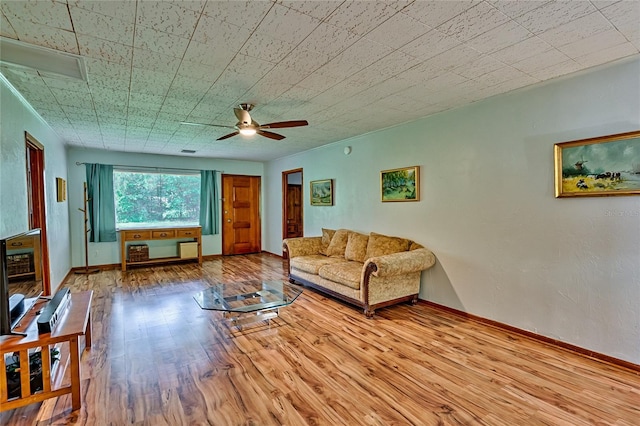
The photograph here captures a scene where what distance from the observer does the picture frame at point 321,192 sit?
5.64 metres

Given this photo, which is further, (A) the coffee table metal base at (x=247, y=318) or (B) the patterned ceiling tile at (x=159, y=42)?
(A) the coffee table metal base at (x=247, y=318)

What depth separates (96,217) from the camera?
19.6ft

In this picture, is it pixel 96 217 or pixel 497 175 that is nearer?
pixel 497 175

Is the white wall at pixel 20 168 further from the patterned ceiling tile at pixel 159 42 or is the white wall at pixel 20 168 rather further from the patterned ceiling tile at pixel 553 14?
the patterned ceiling tile at pixel 553 14

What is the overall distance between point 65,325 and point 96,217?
482 centimetres

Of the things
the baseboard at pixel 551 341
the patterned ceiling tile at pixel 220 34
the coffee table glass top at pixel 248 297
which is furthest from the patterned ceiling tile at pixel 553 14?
the coffee table glass top at pixel 248 297

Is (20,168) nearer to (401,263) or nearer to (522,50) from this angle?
(401,263)

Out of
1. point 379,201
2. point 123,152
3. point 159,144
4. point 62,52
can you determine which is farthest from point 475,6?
point 123,152

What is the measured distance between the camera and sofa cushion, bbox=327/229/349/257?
15.9 feet

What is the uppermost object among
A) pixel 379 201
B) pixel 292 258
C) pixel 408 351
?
pixel 379 201

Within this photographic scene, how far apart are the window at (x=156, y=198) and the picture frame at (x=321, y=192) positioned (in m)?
2.95

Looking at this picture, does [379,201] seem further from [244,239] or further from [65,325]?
[244,239]

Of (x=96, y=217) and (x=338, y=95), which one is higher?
(x=338, y=95)

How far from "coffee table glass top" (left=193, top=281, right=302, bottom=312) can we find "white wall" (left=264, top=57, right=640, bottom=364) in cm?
181
